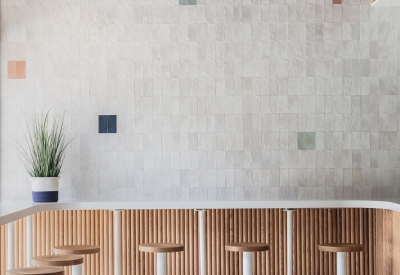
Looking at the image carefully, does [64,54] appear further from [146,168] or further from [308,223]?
[308,223]

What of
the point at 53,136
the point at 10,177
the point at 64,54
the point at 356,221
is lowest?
the point at 356,221

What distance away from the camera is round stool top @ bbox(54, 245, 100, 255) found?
4.39 m

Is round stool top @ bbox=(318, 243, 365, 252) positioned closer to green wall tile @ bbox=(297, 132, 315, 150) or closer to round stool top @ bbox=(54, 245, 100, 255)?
green wall tile @ bbox=(297, 132, 315, 150)

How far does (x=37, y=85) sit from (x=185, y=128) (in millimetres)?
1168

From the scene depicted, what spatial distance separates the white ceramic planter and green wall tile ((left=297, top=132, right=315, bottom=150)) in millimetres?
1813

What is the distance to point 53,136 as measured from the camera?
4.87 metres

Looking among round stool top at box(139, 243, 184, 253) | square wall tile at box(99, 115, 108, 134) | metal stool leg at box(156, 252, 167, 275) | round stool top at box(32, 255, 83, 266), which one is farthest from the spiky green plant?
metal stool leg at box(156, 252, 167, 275)

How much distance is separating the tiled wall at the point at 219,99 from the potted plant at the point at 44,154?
80 mm

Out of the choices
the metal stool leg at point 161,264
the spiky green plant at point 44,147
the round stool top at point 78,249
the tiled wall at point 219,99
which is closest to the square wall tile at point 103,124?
the tiled wall at point 219,99

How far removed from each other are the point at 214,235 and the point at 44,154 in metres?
1.37

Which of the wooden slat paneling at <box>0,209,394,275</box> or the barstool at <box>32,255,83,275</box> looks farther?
the wooden slat paneling at <box>0,209,394,275</box>

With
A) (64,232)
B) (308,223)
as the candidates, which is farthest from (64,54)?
(308,223)

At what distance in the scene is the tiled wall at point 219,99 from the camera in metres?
4.88

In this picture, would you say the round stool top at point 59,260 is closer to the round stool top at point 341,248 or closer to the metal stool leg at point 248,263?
the metal stool leg at point 248,263
